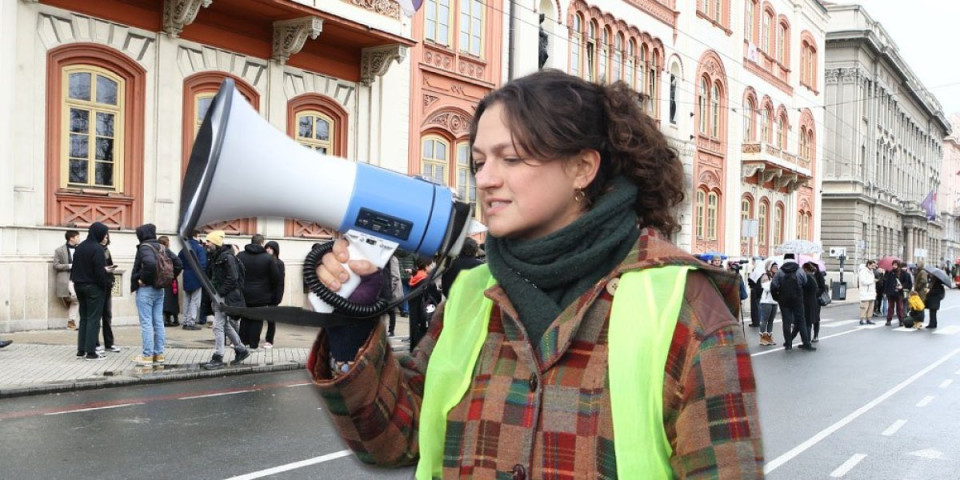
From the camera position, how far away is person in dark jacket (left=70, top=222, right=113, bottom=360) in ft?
37.7

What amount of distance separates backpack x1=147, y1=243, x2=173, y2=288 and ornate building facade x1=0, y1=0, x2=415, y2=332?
178 cm

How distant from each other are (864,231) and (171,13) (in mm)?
53964

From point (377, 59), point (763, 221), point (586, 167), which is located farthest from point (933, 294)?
point (586, 167)

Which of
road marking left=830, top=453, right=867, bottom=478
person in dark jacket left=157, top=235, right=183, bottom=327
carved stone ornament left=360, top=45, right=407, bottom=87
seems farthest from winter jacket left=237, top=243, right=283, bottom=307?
carved stone ornament left=360, top=45, right=407, bottom=87

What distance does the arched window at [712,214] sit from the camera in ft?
122

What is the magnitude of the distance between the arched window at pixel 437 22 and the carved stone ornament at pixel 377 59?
5.84 feet

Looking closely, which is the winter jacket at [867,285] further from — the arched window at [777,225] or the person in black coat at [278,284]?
the arched window at [777,225]

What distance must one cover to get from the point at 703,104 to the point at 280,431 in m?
30.7

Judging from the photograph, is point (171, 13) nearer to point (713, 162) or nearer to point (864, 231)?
point (713, 162)

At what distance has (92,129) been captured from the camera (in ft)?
49.8

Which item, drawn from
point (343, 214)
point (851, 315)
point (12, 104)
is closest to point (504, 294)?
point (343, 214)

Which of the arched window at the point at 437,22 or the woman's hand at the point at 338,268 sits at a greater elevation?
the arched window at the point at 437,22

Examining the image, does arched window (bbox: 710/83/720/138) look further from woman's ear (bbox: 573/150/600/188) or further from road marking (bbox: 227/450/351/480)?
woman's ear (bbox: 573/150/600/188)

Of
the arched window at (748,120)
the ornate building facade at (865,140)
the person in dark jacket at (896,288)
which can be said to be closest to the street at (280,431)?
the person in dark jacket at (896,288)
